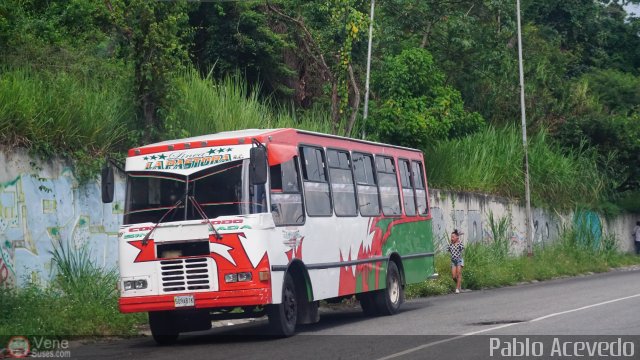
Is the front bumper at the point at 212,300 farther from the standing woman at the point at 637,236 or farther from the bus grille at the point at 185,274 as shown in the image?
the standing woman at the point at 637,236

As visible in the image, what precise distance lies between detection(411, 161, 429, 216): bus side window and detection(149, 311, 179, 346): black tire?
7552mm

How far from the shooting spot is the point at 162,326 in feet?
51.4

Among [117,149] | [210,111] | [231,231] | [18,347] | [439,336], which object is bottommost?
[439,336]

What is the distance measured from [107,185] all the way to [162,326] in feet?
7.26

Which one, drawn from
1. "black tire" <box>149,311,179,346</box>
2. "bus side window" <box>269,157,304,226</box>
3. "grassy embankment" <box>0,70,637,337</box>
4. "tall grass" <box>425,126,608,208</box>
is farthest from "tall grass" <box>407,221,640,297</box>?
"black tire" <box>149,311,179,346</box>

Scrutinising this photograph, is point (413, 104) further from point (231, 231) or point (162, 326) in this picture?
point (231, 231)

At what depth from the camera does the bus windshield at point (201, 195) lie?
49.6ft

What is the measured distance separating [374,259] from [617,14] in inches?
1566

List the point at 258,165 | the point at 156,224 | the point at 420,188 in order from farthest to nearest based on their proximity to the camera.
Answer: the point at 420,188
the point at 156,224
the point at 258,165

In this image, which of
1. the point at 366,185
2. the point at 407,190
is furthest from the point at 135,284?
the point at 407,190

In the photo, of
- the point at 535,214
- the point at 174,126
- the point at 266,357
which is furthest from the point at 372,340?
the point at 535,214

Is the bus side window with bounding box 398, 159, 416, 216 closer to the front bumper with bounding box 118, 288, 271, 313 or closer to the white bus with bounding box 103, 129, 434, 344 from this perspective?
the white bus with bounding box 103, 129, 434, 344

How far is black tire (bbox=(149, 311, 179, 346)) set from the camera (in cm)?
1563

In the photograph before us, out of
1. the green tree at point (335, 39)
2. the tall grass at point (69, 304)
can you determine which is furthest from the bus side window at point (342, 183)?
the green tree at point (335, 39)
